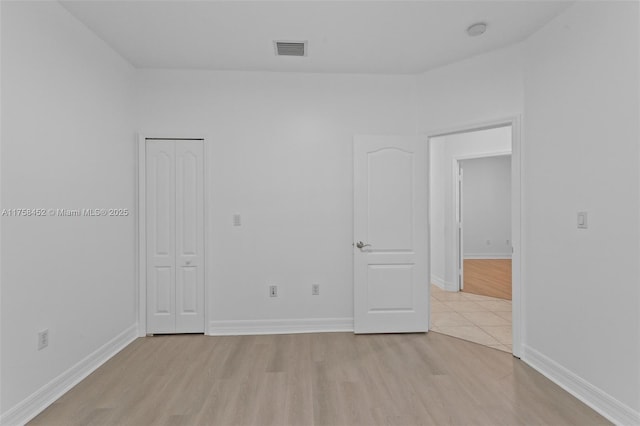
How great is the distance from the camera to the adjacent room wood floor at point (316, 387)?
2.04 meters

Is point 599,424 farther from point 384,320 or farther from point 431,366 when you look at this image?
point 384,320

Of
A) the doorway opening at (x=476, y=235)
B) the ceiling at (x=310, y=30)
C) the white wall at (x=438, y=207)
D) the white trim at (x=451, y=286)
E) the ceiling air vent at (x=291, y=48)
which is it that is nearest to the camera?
the ceiling at (x=310, y=30)

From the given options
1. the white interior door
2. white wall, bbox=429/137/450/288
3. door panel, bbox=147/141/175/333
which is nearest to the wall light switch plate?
the white interior door

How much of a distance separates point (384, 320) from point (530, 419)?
5.15 ft

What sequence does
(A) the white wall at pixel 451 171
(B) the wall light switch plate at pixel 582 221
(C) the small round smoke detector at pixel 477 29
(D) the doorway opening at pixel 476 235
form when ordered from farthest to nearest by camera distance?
1. (A) the white wall at pixel 451 171
2. (D) the doorway opening at pixel 476 235
3. (C) the small round smoke detector at pixel 477 29
4. (B) the wall light switch plate at pixel 582 221

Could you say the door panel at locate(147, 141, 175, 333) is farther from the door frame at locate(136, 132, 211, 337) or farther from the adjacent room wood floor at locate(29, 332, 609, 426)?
the adjacent room wood floor at locate(29, 332, 609, 426)

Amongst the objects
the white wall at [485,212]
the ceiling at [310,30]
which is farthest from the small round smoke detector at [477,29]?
the white wall at [485,212]

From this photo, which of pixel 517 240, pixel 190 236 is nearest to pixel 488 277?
pixel 517 240

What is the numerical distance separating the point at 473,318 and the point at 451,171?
7.89 feet

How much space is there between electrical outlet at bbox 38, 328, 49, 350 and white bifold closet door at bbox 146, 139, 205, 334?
1.20 meters

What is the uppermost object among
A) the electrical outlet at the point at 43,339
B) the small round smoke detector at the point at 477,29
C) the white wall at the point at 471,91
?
the small round smoke detector at the point at 477,29

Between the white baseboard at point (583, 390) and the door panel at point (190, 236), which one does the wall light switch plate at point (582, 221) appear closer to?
the white baseboard at point (583, 390)

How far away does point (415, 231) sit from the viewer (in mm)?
3477

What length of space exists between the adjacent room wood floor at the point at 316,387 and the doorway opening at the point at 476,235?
65 cm
